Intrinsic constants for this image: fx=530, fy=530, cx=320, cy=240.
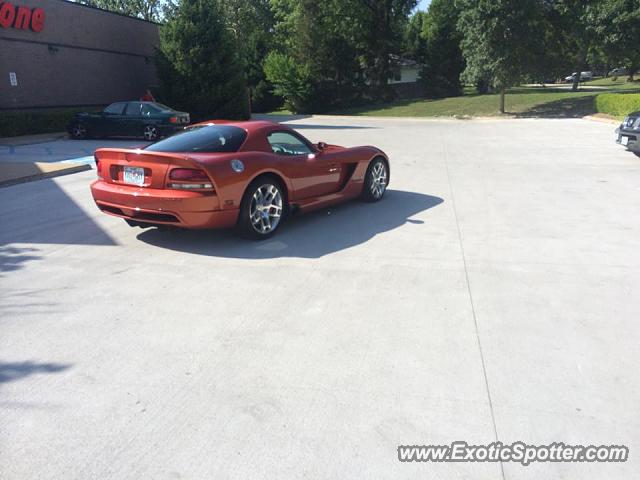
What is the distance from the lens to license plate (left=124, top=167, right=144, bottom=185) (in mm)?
5622

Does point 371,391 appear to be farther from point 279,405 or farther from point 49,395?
point 49,395

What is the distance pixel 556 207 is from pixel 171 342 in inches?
247

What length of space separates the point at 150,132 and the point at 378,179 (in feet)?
40.7

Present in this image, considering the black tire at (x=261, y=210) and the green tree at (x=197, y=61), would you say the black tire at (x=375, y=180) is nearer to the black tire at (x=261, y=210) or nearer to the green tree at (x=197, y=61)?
the black tire at (x=261, y=210)

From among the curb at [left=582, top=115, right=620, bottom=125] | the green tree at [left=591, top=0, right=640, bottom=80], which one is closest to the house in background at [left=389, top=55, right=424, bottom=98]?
the green tree at [left=591, top=0, right=640, bottom=80]

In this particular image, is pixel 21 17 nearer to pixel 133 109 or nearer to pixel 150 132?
pixel 133 109

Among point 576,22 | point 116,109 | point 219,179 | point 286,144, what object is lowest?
point 219,179

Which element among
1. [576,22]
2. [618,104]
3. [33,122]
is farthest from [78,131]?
[576,22]

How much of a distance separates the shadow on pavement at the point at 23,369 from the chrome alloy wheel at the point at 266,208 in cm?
283

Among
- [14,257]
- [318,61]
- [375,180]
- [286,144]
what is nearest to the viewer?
[14,257]

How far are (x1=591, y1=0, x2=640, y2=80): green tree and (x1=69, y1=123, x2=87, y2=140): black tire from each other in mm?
35584

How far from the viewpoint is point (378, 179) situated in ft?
26.6

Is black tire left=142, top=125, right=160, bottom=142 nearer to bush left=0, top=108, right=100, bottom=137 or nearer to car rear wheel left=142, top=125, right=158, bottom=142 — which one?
car rear wheel left=142, top=125, right=158, bottom=142

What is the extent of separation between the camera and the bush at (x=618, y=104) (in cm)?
2427
